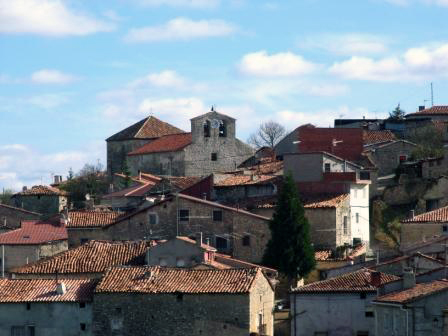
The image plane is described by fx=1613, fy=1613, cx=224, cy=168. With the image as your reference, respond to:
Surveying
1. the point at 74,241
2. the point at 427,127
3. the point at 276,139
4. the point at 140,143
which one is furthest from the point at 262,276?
the point at 276,139

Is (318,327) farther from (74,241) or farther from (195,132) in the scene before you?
(195,132)

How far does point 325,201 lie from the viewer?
83.7 m

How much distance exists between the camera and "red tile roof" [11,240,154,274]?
7481cm

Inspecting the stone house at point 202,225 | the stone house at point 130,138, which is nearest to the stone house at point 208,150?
the stone house at point 130,138

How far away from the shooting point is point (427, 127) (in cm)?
10462

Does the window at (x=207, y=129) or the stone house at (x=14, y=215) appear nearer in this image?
the stone house at (x=14, y=215)

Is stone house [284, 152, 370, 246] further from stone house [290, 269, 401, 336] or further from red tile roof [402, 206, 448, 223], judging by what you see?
stone house [290, 269, 401, 336]

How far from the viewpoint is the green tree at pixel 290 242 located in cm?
7569

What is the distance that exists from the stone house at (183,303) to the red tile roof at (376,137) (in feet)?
111

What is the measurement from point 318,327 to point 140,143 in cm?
5157

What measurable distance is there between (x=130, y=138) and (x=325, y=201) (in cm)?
3516

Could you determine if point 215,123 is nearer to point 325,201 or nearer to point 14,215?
point 14,215

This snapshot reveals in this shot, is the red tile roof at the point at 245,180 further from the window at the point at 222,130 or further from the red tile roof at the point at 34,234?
the window at the point at 222,130

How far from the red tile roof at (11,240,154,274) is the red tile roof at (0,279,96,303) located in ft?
16.6
